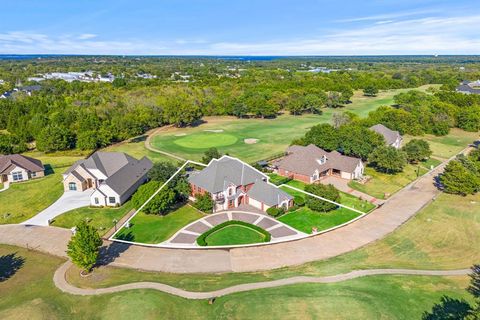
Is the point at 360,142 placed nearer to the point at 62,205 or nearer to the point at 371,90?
the point at 62,205

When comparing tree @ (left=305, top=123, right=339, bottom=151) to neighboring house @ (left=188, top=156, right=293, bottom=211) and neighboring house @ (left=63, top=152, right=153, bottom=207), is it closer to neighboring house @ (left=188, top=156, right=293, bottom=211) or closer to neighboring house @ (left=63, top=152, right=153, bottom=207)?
neighboring house @ (left=188, top=156, right=293, bottom=211)

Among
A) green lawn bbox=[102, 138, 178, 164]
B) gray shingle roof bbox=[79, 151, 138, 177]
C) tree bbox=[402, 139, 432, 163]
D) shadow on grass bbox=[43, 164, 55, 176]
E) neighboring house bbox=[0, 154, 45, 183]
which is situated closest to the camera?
gray shingle roof bbox=[79, 151, 138, 177]

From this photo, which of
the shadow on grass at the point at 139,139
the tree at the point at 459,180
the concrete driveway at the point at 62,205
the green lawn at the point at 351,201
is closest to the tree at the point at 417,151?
the tree at the point at 459,180

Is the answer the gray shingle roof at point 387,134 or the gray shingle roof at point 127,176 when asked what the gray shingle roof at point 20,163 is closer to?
the gray shingle roof at point 127,176

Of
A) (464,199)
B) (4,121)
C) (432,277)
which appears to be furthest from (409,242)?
(4,121)

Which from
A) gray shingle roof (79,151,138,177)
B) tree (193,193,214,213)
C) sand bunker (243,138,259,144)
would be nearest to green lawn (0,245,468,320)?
tree (193,193,214,213)

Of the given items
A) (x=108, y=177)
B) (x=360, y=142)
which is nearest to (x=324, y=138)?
(x=360, y=142)
